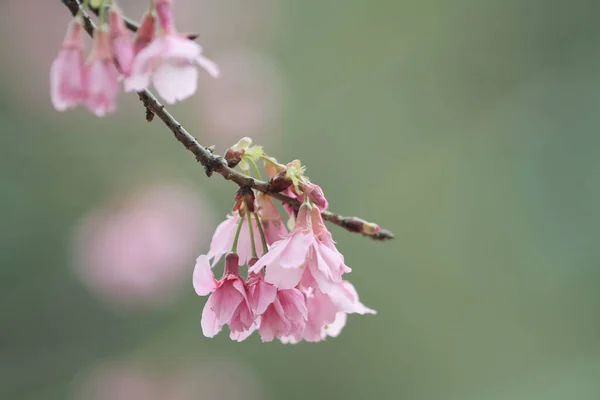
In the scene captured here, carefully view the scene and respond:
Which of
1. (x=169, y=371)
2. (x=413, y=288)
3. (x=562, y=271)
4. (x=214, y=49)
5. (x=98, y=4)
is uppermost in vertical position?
(x=214, y=49)

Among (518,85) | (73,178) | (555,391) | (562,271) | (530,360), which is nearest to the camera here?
(73,178)

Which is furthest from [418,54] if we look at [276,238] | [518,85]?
[276,238]

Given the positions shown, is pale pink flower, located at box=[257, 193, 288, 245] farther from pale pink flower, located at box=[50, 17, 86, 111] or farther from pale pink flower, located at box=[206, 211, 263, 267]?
pale pink flower, located at box=[50, 17, 86, 111]

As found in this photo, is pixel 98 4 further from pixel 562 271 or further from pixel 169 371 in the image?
pixel 562 271

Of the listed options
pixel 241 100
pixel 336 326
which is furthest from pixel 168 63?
pixel 241 100

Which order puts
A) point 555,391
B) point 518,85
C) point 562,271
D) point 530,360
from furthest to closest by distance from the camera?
1. point 518,85
2. point 562,271
3. point 530,360
4. point 555,391

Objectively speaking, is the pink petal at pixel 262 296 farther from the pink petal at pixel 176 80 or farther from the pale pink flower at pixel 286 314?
the pink petal at pixel 176 80

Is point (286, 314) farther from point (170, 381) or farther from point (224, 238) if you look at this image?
point (170, 381)

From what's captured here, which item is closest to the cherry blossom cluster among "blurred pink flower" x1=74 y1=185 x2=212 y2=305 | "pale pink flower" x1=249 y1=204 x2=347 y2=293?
"pale pink flower" x1=249 y1=204 x2=347 y2=293

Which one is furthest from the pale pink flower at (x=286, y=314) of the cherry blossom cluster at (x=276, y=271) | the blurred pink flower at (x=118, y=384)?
the blurred pink flower at (x=118, y=384)
